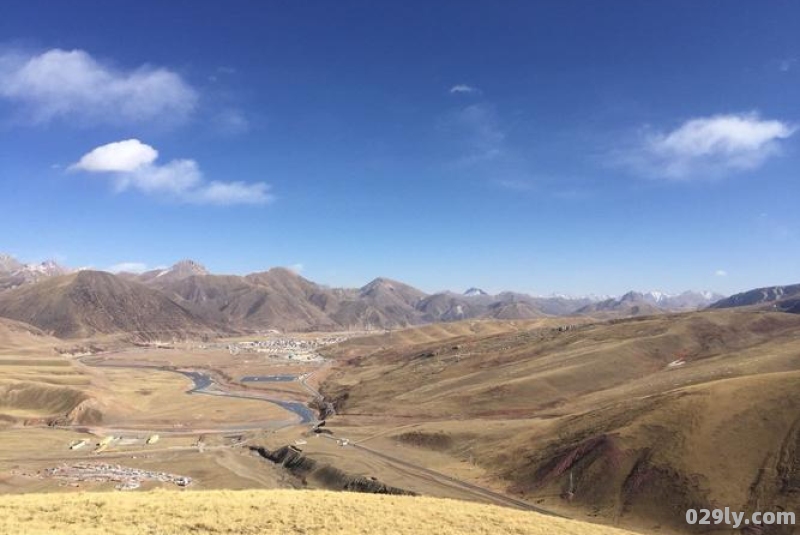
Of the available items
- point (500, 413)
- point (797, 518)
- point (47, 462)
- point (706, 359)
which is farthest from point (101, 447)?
point (706, 359)

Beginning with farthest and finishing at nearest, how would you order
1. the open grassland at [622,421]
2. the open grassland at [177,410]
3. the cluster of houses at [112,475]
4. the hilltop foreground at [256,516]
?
the open grassland at [177,410] < the cluster of houses at [112,475] < the open grassland at [622,421] < the hilltop foreground at [256,516]

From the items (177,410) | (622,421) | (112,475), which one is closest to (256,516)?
(622,421)

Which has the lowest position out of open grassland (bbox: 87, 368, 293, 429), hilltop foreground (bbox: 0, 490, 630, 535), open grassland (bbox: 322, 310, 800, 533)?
open grassland (bbox: 87, 368, 293, 429)

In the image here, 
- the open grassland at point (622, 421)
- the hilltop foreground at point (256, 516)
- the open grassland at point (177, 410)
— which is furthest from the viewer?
the open grassland at point (177, 410)

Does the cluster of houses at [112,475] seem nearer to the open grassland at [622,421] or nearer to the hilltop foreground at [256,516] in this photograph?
the open grassland at [622,421]

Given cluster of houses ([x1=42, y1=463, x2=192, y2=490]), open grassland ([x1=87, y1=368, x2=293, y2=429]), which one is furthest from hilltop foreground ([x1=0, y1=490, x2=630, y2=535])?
open grassland ([x1=87, y1=368, x2=293, y2=429])

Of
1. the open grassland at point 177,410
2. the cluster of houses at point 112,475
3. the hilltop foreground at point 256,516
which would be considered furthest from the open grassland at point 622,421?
the cluster of houses at point 112,475

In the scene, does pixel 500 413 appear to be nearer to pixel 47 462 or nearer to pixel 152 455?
pixel 152 455

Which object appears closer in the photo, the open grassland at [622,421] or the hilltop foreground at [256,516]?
the hilltop foreground at [256,516]

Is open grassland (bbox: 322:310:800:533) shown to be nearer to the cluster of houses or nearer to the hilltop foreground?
the hilltop foreground
